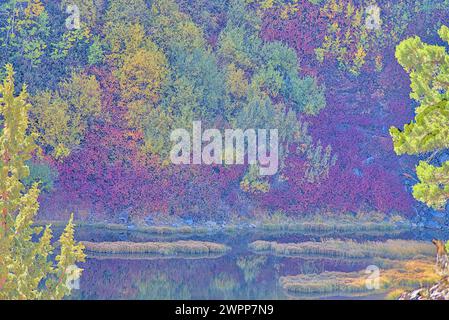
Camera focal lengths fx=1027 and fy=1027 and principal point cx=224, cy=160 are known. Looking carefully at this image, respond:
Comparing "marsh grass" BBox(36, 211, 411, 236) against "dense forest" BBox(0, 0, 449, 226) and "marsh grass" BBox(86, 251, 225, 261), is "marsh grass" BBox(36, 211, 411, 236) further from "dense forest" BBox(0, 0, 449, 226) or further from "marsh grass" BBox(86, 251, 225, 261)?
"marsh grass" BBox(86, 251, 225, 261)

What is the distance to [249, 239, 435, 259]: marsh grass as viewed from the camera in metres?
29.3

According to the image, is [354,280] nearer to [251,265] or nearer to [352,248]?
[251,265]

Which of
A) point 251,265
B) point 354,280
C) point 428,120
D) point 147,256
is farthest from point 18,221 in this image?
point 147,256

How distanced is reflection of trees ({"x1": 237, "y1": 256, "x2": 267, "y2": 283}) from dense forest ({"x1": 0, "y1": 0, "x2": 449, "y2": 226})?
6.73m

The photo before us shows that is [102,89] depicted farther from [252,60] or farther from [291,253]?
[291,253]

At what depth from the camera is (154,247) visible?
3038cm

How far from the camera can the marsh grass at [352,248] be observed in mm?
29297

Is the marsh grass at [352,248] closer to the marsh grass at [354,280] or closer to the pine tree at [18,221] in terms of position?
the marsh grass at [354,280]

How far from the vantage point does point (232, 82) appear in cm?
3831

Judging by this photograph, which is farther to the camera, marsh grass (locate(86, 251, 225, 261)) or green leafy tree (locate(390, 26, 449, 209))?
marsh grass (locate(86, 251, 225, 261))

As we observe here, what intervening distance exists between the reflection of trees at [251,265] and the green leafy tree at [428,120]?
9.09 m

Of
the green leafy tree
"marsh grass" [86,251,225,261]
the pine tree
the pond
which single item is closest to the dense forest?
the pond

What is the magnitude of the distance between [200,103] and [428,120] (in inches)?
818

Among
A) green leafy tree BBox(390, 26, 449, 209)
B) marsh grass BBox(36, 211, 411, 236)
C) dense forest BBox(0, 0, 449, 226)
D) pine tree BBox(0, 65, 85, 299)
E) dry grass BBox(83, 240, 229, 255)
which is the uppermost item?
dense forest BBox(0, 0, 449, 226)
